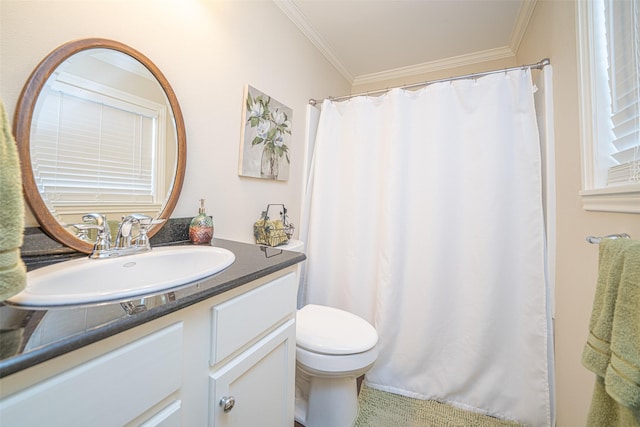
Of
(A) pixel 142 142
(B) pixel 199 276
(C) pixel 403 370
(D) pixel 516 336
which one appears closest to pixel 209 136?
(A) pixel 142 142

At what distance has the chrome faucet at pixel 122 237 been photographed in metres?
0.83

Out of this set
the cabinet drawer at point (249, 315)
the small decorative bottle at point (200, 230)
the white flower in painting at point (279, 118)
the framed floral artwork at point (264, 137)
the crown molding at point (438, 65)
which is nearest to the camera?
the cabinet drawer at point (249, 315)

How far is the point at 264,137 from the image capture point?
5.18 feet

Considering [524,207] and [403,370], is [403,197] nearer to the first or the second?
[524,207]

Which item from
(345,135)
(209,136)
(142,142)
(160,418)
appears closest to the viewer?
(160,418)

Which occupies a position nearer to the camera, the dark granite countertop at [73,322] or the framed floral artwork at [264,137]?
the dark granite countertop at [73,322]

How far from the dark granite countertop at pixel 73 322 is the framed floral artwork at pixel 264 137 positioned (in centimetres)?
94

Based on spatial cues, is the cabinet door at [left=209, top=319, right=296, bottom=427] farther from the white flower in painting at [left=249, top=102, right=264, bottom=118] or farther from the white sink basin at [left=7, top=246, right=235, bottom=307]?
the white flower in painting at [left=249, top=102, right=264, bottom=118]

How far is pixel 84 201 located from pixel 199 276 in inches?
21.7

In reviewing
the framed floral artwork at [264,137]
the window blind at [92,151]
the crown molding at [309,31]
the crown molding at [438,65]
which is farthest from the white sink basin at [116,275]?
the crown molding at [438,65]

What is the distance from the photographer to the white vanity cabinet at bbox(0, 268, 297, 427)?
39 centimetres

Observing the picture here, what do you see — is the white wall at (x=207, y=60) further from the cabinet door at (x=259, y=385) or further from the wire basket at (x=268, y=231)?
the cabinet door at (x=259, y=385)

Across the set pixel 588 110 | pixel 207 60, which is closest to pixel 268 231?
pixel 207 60

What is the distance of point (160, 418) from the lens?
0.54m
